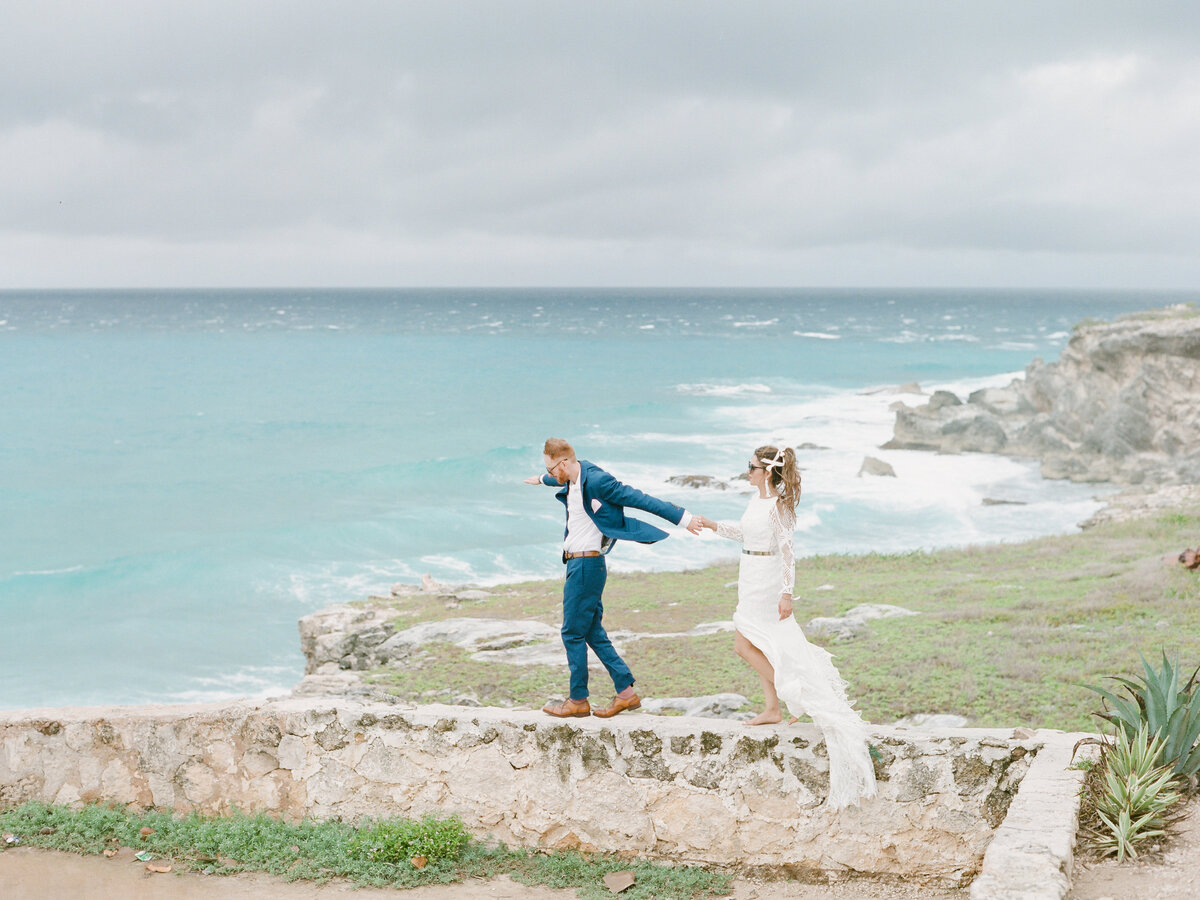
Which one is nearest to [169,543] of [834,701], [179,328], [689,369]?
[834,701]

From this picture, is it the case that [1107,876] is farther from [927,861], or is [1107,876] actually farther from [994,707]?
[994,707]

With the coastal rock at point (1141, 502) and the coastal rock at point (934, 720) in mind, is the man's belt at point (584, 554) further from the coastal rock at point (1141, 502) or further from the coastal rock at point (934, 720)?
the coastal rock at point (1141, 502)

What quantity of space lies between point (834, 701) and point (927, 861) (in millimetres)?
1250

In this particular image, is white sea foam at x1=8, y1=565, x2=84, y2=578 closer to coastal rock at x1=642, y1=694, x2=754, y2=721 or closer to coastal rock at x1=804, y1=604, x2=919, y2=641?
coastal rock at x1=804, y1=604, x2=919, y2=641

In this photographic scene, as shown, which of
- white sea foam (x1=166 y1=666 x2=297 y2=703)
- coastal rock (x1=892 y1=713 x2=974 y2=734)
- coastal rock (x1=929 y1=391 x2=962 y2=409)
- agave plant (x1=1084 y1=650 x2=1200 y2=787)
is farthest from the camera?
coastal rock (x1=929 y1=391 x2=962 y2=409)

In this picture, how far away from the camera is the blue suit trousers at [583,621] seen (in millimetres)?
7051

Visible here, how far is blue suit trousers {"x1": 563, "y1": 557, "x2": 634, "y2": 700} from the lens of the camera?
23.1 feet

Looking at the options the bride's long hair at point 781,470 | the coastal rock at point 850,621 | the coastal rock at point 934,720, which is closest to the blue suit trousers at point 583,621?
the bride's long hair at point 781,470

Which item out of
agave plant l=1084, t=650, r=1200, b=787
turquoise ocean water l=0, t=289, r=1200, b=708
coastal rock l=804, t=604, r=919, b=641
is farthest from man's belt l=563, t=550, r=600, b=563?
turquoise ocean water l=0, t=289, r=1200, b=708

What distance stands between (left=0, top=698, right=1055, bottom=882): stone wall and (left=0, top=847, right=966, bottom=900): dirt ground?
17 centimetres

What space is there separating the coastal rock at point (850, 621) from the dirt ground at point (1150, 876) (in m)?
8.54

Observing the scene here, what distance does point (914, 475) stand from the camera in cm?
3688

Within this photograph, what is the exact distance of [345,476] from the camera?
4028cm

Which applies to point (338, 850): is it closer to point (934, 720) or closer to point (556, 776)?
point (556, 776)
